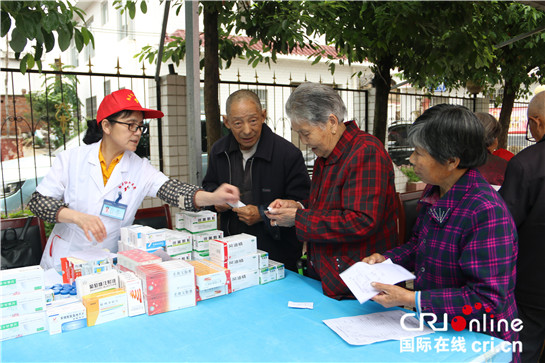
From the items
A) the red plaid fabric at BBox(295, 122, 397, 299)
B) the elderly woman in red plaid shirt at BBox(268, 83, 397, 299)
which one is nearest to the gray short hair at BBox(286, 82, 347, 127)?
the elderly woman in red plaid shirt at BBox(268, 83, 397, 299)

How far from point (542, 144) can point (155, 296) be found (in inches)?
82.2

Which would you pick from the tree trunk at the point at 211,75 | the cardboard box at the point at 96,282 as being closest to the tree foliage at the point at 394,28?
the tree trunk at the point at 211,75

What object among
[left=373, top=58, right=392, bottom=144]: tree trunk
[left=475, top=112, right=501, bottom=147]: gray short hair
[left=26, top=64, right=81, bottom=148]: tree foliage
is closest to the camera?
[left=475, top=112, right=501, bottom=147]: gray short hair

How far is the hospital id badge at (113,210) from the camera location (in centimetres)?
236

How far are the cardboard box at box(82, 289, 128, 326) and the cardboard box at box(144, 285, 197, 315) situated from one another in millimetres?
96

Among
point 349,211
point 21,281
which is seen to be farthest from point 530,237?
point 21,281

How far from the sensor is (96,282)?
1738mm

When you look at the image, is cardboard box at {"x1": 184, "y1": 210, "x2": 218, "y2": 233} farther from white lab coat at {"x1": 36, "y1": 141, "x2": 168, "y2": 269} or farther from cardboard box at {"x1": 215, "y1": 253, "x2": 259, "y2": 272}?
white lab coat at {"x1": 36, "y1": 141, "x2": 168, "y2": 269}

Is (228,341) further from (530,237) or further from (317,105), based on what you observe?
(530,237)

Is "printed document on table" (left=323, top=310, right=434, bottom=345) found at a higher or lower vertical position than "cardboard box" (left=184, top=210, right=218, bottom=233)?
lower

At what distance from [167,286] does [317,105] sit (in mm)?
1041

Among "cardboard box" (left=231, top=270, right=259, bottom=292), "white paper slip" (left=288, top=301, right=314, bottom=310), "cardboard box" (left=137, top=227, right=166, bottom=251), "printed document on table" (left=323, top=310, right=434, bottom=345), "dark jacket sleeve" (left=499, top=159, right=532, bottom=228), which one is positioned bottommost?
"white paper slip" (left=288, top=301, right=314, bottom=310)

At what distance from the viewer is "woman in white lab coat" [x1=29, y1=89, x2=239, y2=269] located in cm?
235

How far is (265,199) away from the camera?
2.75 meters
